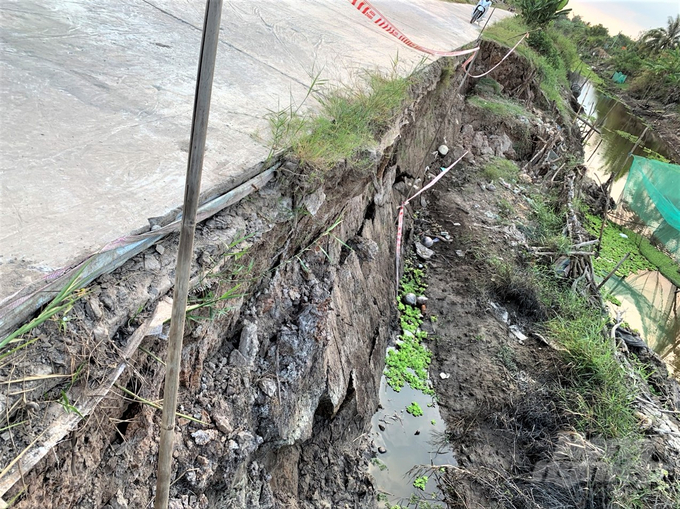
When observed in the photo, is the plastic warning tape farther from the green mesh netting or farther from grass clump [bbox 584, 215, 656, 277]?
the green mesh netting

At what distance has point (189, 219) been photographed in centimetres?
111

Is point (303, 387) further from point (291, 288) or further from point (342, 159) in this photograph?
point (342, 159)

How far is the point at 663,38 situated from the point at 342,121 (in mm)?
30758

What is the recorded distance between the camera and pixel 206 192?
2.01 metres

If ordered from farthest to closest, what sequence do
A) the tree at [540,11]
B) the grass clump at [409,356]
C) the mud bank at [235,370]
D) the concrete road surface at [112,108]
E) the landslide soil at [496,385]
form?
the tree at [540,11] → the grass clump at [409,356] → the landslide soil at [496,385] → the concrete road surface at [112,108] → the mud bank at [235,370]

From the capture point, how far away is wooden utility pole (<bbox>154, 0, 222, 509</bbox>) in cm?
95

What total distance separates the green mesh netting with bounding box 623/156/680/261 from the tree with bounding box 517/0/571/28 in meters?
4.50

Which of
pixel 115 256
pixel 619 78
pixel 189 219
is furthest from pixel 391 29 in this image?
pixel 619 78

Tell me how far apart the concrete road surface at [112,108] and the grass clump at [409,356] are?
2.44 m

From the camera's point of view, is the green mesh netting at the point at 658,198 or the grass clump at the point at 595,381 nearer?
the grass clump at the point at 595,381

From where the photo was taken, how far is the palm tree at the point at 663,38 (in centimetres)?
2458

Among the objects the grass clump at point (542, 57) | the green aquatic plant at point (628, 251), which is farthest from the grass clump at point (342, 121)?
the grass clump at point (542, 57)

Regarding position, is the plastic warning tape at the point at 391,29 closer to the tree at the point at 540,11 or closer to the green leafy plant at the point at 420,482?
the green leafy plant at the point at 420,482

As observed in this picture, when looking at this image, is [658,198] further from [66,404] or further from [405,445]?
[66,404]
